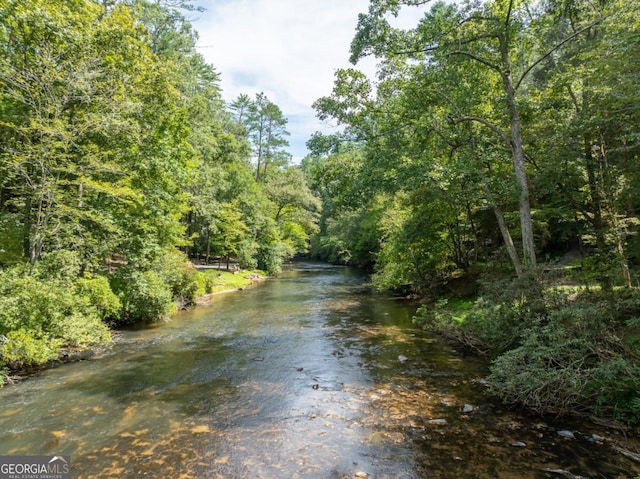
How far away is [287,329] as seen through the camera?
47.5 feet

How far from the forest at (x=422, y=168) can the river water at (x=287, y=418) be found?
3.50 feet

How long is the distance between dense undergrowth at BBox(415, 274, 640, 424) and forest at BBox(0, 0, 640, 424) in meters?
0.04

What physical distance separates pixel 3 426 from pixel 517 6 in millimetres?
17408

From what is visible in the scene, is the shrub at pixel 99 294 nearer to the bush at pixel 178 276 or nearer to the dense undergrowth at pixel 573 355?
the bush at pixel 178 276

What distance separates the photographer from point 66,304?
9938 mm

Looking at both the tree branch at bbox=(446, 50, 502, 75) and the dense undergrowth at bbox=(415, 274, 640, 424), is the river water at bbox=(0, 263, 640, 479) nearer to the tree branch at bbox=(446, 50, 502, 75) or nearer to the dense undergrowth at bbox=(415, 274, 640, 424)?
the dense undergrowth at bbox=(415, 274, 640, 424)

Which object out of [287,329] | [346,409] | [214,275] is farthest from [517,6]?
[214,275]

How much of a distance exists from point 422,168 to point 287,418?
376 inches

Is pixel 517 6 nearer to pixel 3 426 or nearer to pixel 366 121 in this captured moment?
pixel 366 121

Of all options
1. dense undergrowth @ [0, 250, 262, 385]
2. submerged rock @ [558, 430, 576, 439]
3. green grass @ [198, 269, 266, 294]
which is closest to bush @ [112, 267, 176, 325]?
dense undergrowth @ [0, 250, 262, 385]

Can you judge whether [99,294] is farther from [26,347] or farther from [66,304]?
[26,347]

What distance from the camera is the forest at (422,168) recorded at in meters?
7.96

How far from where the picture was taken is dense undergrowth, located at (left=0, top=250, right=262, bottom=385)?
28.6 ft

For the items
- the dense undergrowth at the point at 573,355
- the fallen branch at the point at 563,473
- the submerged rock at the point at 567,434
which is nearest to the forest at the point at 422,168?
the dense undergrowth at the point at 573,355
